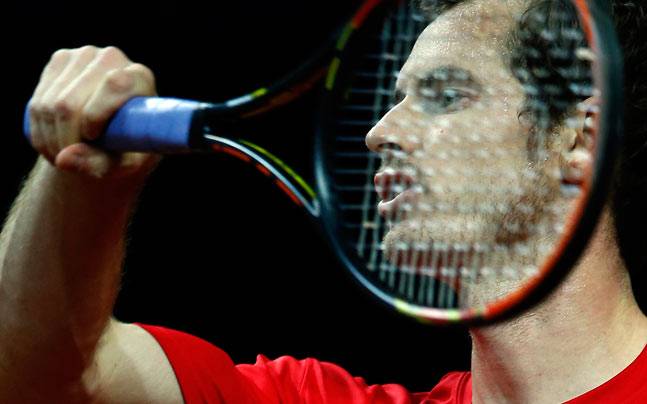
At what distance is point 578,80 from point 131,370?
2.18 ft

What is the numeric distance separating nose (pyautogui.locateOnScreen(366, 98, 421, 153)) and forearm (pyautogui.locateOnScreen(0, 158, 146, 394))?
0.31 meters

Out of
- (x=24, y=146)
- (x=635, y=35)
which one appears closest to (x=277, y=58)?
(x=24, y=146)

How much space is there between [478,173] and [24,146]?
4.60 feet

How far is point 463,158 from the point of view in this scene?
123 centimetres

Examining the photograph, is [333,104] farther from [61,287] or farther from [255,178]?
[255,178]

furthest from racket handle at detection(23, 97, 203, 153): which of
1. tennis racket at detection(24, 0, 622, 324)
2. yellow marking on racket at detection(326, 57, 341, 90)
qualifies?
yellow marking on racket at detection(326, 57, 341, 90)

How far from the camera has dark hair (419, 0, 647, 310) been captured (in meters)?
1.19

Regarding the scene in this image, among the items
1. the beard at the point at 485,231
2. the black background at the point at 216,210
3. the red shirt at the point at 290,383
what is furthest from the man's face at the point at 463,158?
the black background at the point at 216,210

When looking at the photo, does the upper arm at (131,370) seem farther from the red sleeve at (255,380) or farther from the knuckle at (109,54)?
the knuckle at (109,54)

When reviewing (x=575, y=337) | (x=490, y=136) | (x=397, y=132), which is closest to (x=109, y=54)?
(x=397, y=132)

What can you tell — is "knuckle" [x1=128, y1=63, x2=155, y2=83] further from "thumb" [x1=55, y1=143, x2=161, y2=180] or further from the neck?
the neck

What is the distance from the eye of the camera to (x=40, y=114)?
3.73 feet

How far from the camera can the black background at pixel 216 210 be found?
2.21 m

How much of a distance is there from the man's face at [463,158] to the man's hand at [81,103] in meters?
0.33
